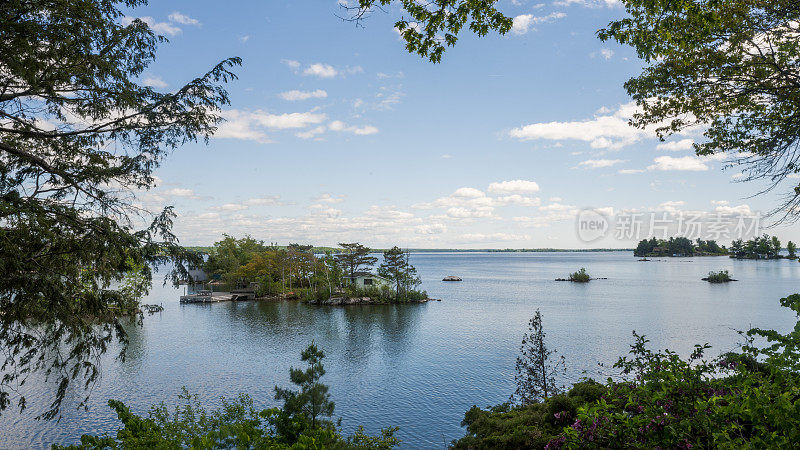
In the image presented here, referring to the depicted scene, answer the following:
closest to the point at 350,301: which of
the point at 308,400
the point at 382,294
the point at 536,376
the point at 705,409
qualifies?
the point at 382,294

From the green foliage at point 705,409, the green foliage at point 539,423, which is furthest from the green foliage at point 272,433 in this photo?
the green foliage at point 705,409

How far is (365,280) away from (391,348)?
30554 millimetres

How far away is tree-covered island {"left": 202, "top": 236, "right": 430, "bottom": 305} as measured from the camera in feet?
184

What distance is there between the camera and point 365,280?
6000 cm

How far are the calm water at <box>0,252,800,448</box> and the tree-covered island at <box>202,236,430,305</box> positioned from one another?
4265 mm

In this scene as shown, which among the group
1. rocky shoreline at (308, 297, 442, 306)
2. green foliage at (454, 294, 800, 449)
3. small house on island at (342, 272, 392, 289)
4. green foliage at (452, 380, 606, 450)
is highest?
green foliage at (454, 294, 800, 449)

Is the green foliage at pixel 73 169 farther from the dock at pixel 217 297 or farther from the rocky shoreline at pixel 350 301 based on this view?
the dock at pixel 217 297

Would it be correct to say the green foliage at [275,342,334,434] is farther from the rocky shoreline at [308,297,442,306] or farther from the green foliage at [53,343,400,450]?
the rocky shoreline at [308,297,442,306]

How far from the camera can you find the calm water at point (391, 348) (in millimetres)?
17797

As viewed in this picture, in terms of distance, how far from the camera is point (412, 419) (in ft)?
56.0

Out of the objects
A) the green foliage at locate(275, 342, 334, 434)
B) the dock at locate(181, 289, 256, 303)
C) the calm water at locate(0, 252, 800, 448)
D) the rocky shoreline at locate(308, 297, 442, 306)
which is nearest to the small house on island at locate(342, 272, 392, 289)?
the rocky shoreline at locate(308, 297, 442, 306)

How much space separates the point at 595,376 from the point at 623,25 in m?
20.1

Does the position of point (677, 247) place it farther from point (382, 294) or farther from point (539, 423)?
point (539, 423)

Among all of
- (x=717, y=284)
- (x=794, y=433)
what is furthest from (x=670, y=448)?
(x=717, y=284)
